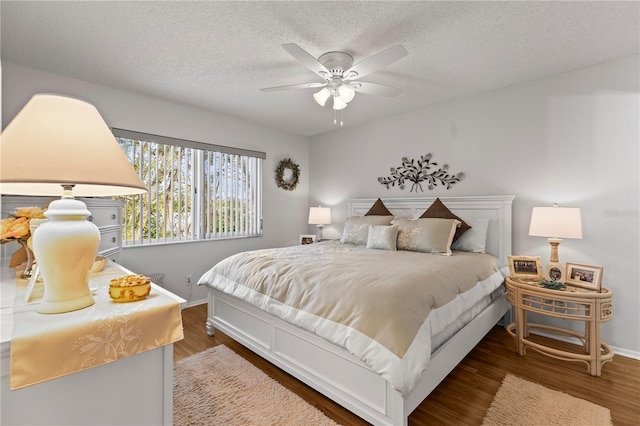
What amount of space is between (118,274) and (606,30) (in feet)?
11.8

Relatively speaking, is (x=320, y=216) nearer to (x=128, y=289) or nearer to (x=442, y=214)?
(x=442, y=214)

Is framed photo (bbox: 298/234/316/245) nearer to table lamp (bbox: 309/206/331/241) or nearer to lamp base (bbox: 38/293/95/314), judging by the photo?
table lamp (bbox: 309/206/331/241)

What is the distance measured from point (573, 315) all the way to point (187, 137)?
→ 14.3 ft

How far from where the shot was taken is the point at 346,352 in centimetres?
168

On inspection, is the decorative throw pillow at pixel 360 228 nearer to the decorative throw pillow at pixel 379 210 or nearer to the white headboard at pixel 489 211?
the decorative throw pillow at pixel 379 210

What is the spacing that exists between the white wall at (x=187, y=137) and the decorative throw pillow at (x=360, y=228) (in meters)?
1.53

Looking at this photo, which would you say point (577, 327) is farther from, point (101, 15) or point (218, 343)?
point (101, 15)

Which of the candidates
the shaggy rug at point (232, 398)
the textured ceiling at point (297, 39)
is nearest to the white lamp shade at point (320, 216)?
the textured ceiling at point (297, 39)

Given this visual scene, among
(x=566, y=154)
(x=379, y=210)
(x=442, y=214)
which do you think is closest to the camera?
(x=566, y=154)

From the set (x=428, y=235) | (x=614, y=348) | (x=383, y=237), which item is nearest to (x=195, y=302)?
(x=383, y=237)

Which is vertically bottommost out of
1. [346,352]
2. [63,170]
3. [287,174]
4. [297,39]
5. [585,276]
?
[346,352]

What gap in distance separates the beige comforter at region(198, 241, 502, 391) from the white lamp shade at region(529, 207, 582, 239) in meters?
0.52

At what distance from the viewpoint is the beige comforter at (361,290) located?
1503 mm

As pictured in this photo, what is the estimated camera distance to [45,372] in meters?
0.72
